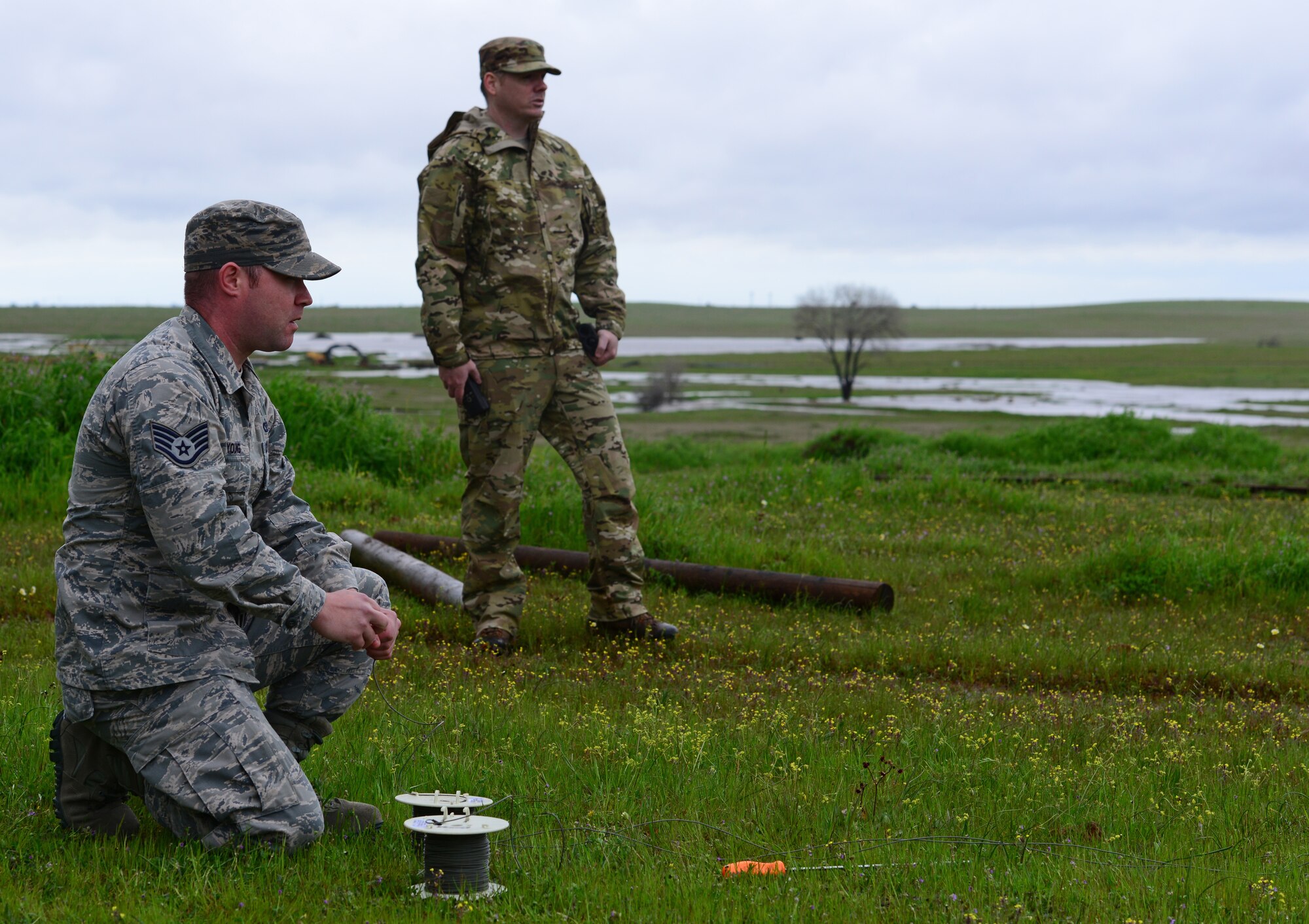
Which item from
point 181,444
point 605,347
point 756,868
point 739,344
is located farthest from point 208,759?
point 739,344

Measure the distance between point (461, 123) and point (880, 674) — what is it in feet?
12.7

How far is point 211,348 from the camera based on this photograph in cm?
362

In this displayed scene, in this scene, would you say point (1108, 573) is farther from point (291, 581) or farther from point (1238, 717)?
point (291, 581)

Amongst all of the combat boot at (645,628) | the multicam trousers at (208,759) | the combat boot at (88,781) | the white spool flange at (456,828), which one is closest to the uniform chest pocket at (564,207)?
the combat boot at (645,628)

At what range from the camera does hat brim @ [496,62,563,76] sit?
21.6 ft

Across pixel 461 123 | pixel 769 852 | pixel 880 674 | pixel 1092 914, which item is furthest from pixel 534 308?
pixel 1092 914

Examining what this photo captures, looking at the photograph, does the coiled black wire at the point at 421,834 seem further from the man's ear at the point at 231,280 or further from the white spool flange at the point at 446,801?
the man's ear at the point at 231,280

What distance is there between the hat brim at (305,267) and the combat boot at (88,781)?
1525 mm

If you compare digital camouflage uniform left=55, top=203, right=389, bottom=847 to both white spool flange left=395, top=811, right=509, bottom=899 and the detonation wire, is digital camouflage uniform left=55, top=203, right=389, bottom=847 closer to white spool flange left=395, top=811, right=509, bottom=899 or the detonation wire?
white spool flange left=395, top=811, right=509, bottom=899

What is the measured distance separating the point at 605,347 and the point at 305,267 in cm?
338

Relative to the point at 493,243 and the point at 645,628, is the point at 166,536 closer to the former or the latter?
the point at 493,243

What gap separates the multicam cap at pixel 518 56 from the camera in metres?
6.62

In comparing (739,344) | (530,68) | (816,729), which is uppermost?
(739,344)

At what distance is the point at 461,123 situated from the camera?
689 cm
